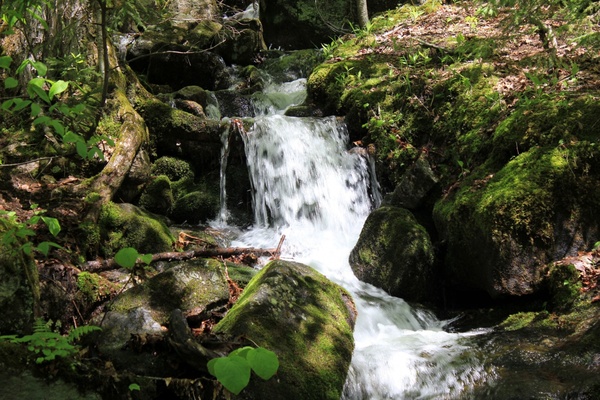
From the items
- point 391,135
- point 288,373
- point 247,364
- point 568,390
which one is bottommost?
point 568,390

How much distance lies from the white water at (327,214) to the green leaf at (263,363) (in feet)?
8.49

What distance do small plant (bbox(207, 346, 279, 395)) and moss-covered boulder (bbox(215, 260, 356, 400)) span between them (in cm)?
150

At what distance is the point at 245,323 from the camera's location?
3.13 metres

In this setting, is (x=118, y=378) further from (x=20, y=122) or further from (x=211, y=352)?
(x=20, y=122)

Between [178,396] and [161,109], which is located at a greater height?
[161,109]

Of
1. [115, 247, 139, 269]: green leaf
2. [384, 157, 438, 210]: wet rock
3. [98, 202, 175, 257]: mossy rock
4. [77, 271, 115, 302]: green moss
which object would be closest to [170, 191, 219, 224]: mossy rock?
[98, 202, 175, 257]: mossy rock

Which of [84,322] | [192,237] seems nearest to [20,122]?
[192,237]

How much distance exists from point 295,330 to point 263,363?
195 centimetres

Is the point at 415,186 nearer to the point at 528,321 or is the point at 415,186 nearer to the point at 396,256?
the point at 396,256

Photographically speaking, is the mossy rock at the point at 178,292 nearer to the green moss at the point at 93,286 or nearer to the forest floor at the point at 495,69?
the green moss at the point at 93,286

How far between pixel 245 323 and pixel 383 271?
290cm

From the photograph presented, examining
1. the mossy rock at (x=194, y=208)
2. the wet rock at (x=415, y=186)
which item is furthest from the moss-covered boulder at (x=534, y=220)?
the mossy rock at (x=194, y=208)

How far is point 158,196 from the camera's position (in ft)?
23.7

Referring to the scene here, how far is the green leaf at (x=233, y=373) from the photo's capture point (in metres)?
1.32
